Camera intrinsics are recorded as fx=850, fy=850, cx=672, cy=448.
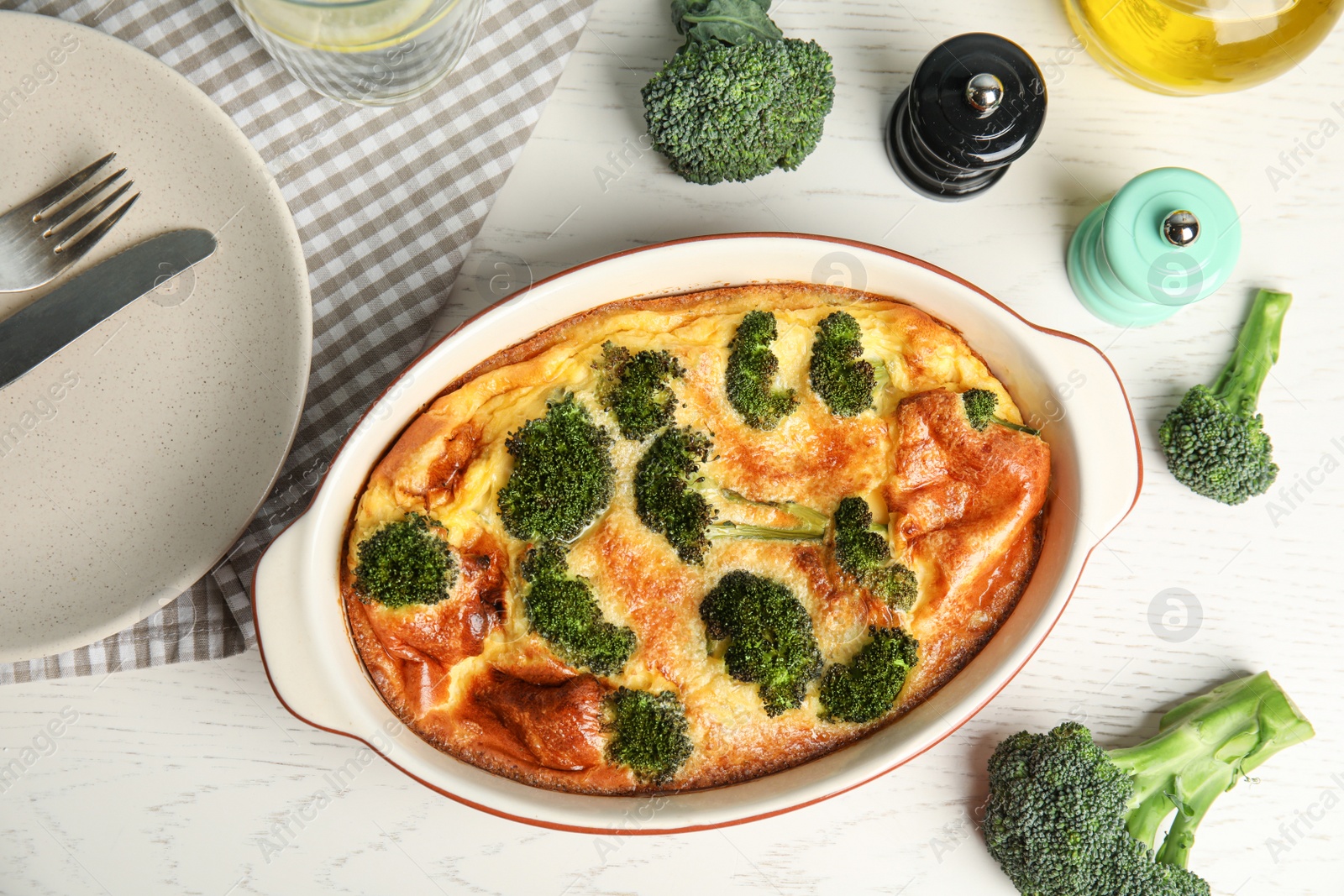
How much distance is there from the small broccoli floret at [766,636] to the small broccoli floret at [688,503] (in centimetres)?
12

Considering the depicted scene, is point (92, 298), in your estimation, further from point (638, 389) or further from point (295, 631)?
point (638, 389)

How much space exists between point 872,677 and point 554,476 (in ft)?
3.06

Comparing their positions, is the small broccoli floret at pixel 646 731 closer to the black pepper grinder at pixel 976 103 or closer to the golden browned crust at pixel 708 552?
the golden browned crust at pixel 708 552

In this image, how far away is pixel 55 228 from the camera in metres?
2.22

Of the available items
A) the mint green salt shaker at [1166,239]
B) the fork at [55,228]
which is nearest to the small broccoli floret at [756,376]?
the mint green salt shaker at [1166,239]

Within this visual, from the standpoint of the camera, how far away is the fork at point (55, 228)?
2.20 metres

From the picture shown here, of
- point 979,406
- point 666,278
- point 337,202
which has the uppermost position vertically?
point 337,202

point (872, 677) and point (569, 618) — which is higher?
point (569, 618)

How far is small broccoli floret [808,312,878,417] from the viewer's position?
216cm

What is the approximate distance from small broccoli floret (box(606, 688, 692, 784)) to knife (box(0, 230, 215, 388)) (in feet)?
5.21

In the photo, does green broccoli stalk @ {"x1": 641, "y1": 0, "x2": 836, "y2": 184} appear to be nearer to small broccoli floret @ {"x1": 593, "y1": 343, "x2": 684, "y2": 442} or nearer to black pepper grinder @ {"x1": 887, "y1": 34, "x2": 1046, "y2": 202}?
black pepper grinder @ {"x1": 887, "y1": 34, "x2": 1046, "y2": 202}

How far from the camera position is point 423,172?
244 centimetres

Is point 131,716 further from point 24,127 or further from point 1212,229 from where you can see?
point 1212,229

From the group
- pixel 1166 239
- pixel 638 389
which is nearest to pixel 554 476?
pixel 638 389
